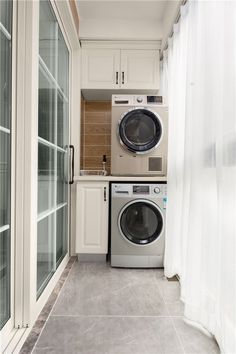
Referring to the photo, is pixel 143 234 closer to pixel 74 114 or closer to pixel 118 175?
pixel 118 175

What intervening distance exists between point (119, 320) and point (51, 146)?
4.42 feet

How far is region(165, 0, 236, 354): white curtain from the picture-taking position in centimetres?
112

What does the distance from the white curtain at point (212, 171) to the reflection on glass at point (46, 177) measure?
100 centimetres

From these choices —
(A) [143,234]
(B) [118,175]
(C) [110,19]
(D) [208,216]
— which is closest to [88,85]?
(C) [110,19]

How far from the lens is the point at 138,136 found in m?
2.72

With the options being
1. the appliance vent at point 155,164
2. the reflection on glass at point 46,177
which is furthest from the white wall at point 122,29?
the reflection on glass at point 46,177

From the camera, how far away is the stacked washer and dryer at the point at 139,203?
→ 2.46 meters

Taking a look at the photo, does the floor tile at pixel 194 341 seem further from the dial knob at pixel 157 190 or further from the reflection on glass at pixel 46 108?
the reflection on glass at pixel 46 108

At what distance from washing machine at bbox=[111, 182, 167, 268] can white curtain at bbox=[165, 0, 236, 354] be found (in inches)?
27.7

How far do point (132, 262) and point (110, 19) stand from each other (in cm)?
266

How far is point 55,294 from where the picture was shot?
6.15ft

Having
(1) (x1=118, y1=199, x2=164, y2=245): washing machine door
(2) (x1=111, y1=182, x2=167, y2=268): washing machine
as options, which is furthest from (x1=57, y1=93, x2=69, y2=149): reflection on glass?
(1) (x1=118, y1=199, x2=164, y2=245): washing machine door

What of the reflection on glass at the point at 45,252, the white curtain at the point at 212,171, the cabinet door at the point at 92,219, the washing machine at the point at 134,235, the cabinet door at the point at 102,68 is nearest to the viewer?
the white curtain at the point at 212,171

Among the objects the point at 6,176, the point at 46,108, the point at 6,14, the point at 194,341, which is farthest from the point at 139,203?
the point at 6,14
